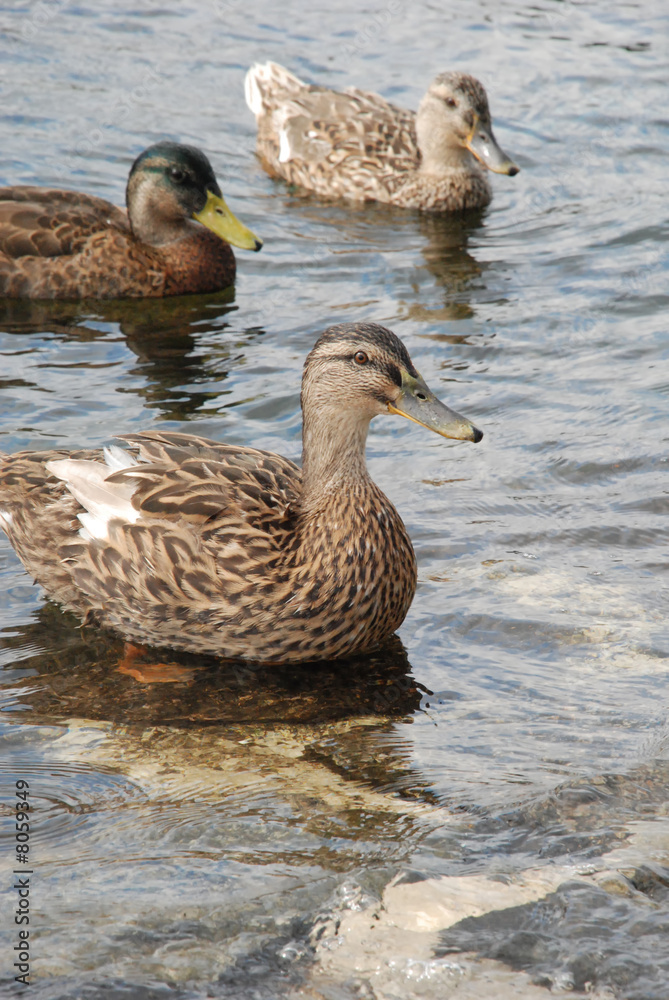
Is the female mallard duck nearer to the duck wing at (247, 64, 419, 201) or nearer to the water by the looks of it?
the water

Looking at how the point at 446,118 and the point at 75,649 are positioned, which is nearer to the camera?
the point at 75,649

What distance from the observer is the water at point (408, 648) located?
10.8 feet

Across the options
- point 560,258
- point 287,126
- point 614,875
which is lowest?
point 614,875

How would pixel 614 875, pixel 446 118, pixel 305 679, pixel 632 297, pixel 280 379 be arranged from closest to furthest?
pixel 614 875, pixel 305 679, pixel 280 379, pixel 632 297, pixel 446 118

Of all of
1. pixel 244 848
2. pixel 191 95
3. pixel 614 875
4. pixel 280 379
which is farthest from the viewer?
pixel 191 95

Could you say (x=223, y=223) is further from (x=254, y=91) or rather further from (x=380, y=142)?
(x=254, y=91)

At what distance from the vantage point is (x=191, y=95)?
12891mm

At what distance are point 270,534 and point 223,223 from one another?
5.05 meters

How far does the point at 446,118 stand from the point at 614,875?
8.98 metres

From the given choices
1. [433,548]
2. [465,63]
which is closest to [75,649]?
[433,548]

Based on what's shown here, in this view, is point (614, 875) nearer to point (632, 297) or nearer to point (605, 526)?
point (605, 526)

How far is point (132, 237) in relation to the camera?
9656mm

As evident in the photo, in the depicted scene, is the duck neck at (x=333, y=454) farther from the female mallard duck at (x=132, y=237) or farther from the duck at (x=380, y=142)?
the duck at (x=380, y=142)

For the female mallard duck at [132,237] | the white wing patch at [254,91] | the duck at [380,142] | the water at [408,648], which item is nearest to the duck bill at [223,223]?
the female mallard duck at [132,237]
